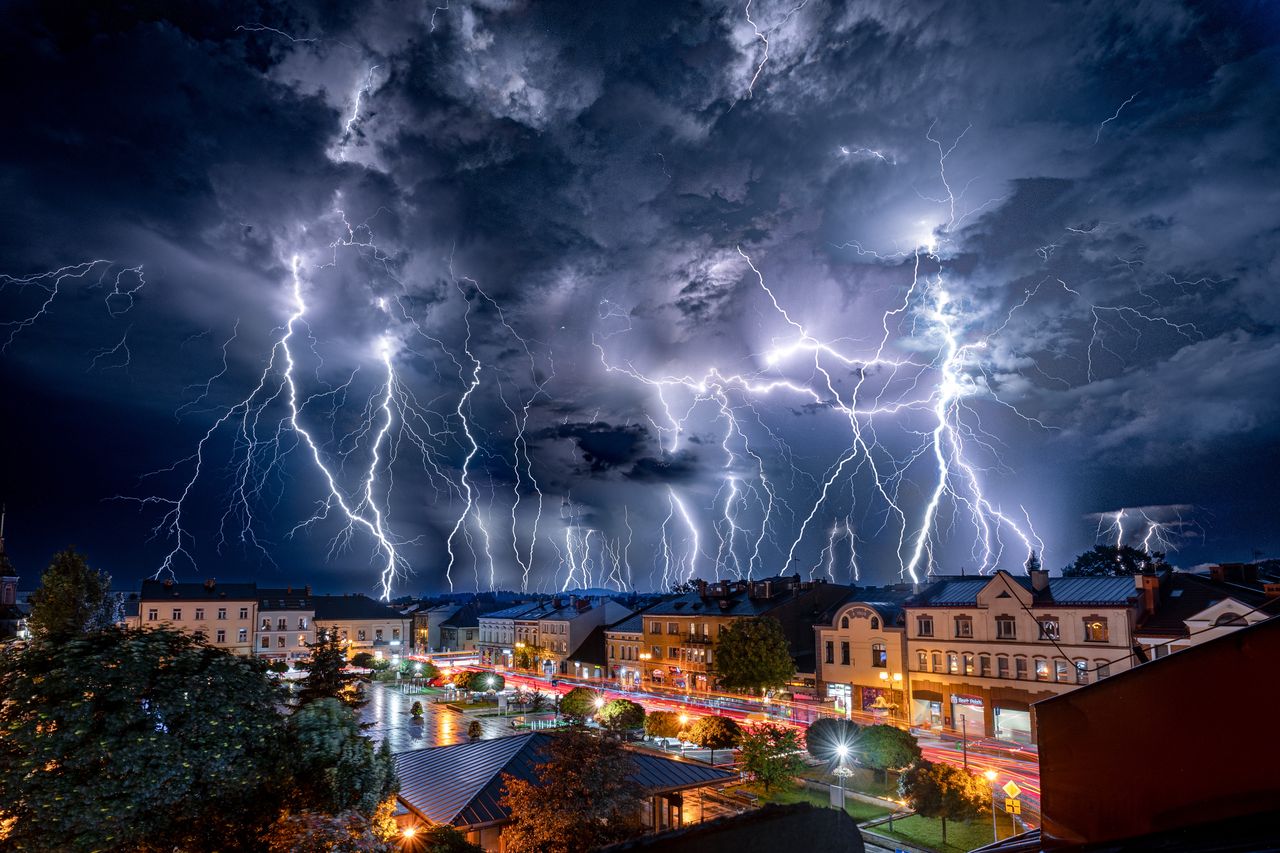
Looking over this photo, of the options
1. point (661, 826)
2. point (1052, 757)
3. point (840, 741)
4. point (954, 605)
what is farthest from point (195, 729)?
point (954, 605)

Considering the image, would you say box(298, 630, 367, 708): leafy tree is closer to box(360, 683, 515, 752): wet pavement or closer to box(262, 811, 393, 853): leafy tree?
box(360, 683, 515, 752): wet pavement

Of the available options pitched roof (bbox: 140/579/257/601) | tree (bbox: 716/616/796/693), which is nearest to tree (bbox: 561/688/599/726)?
tree (bbox: 716/616/796/693)

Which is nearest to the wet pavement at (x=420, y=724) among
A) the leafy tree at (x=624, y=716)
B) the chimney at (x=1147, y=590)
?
the leafy tree at (x=624, y=716)

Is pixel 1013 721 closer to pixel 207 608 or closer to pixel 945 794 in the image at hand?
pixel 945 794

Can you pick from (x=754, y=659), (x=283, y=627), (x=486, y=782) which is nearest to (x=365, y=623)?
(x=283, y=627)

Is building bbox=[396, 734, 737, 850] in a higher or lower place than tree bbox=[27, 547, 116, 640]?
lower

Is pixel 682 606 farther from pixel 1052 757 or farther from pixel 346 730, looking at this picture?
pixel 1052 757
